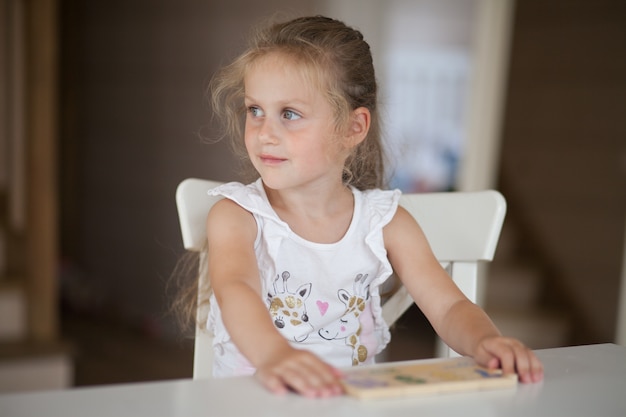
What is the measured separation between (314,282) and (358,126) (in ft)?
0.86

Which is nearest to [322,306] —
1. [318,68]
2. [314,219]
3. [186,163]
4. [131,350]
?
[314,219]

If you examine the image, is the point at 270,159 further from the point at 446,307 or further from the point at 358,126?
the point at 446,307

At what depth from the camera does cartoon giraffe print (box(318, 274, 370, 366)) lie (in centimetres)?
121

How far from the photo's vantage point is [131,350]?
160 inches

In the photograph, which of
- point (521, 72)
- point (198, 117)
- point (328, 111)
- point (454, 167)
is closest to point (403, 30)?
point (454, 167)

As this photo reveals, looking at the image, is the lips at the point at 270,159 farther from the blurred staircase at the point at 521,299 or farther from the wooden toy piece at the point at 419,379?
the blurred staircase at the point at 521,299

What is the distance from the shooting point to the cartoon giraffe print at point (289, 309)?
3.86ft

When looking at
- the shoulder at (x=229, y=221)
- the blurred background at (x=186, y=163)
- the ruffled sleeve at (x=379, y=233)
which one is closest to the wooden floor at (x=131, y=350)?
the blurred background at (x=186, y=163)

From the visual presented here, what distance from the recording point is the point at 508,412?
68 cm

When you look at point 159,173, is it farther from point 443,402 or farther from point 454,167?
point 443,402

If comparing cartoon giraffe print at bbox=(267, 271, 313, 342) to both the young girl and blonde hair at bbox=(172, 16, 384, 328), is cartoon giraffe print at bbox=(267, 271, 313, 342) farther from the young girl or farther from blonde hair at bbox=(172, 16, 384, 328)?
blonde hair at bbox=(172, 16, 384, 328)

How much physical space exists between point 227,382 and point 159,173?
3952 millimetres

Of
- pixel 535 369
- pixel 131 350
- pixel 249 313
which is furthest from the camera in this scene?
pixel 131 350

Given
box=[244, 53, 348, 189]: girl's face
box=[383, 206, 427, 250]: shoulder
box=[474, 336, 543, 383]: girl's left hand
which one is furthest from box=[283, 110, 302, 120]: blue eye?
box=[474, 336, 543, 383]: girl's left hand
